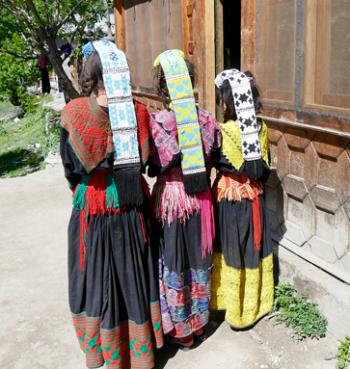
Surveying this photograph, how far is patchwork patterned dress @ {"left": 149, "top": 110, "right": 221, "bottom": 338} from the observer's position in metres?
2.85

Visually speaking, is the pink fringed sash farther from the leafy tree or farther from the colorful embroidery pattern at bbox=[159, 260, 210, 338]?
the leafy tree

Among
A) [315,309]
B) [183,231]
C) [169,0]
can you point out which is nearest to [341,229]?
[315,309]

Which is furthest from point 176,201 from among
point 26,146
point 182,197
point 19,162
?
point 26,146

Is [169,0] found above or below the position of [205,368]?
above

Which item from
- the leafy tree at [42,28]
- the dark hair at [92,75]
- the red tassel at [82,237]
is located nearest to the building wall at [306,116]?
the dark hair at [92,75]

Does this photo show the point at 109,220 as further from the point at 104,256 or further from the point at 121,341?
the point at 121,341

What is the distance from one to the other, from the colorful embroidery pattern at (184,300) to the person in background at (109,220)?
85 mm

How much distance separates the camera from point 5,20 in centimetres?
1387

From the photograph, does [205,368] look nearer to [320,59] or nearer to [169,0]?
[320,59]

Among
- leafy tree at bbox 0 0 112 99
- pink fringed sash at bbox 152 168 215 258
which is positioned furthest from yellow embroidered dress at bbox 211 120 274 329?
leafy tree at bbox 0 0 112 99

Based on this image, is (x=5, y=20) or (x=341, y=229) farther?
(x=5, y=20)

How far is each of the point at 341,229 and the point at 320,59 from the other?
1.20 m

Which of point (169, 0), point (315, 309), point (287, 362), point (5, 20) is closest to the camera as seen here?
point (287, 362)

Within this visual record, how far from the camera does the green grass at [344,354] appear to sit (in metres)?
2.95
